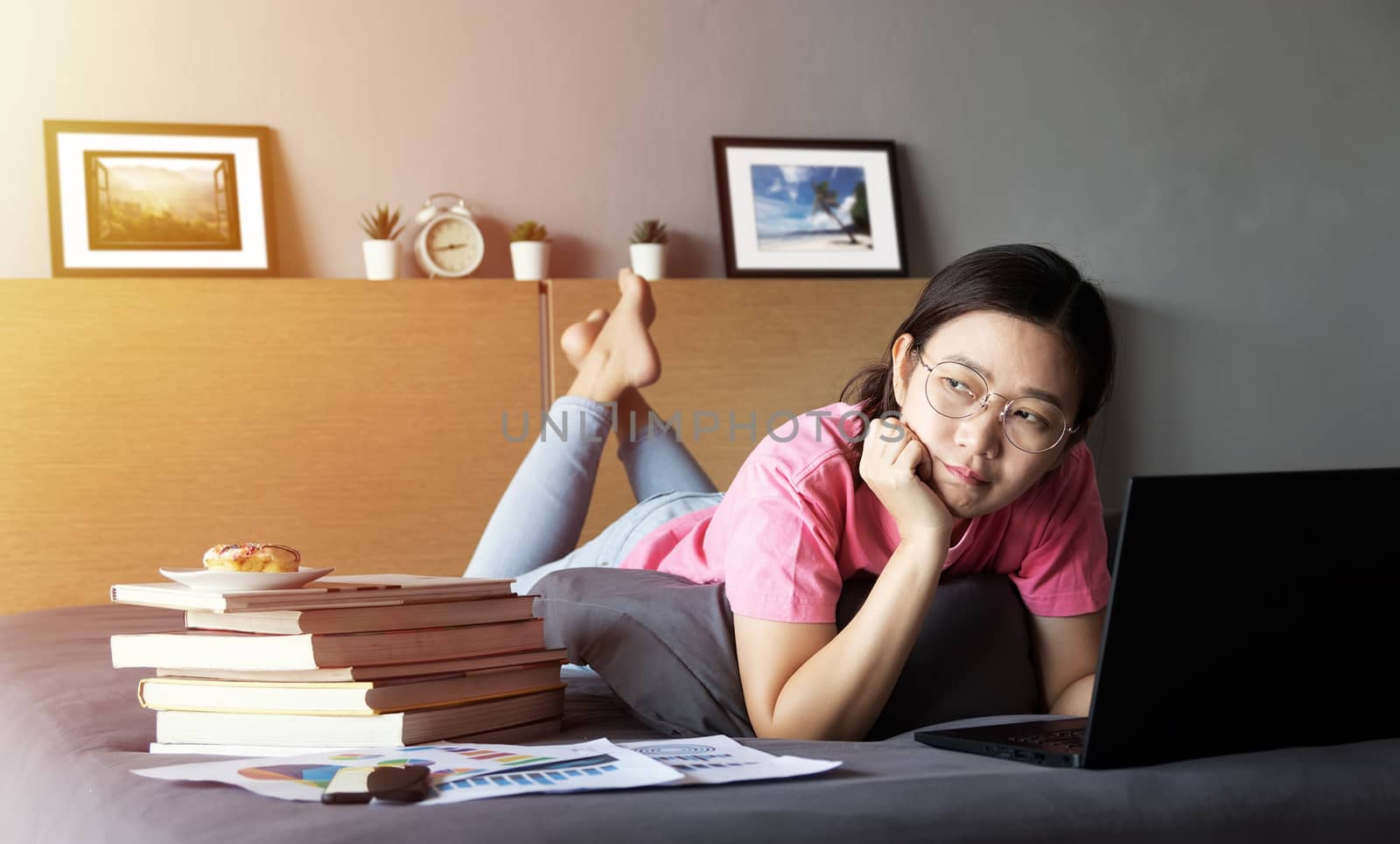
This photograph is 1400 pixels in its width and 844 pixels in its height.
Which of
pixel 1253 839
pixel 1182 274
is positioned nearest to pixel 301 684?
pixel 1253 839

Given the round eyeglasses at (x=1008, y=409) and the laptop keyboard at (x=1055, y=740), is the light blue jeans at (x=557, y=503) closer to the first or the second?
the round eyeglasses at (x=1008, y=409)

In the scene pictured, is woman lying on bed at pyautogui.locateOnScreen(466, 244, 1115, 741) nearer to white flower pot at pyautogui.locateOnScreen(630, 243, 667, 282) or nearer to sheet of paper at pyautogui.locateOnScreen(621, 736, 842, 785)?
sheet of paper at pyautogui.locateOnScreen(621, 736, 842, 785)

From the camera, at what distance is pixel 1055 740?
1053mm

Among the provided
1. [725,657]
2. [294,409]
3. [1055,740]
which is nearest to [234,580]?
[725,657]

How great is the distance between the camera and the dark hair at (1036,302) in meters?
1.26

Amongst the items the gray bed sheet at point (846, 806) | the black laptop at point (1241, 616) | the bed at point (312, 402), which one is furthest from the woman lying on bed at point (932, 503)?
the bed at point (312, 402)

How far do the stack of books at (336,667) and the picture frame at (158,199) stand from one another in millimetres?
2316

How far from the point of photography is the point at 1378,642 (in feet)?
3.25

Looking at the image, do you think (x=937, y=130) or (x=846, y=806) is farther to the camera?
(x=937, y=130)

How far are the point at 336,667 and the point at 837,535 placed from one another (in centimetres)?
53

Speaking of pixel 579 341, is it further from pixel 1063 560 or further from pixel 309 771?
pixel 309 771

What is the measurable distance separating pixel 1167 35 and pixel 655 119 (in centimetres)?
182

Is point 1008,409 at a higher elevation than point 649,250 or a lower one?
lower

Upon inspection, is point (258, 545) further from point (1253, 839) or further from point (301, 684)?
point (1253, 839)
